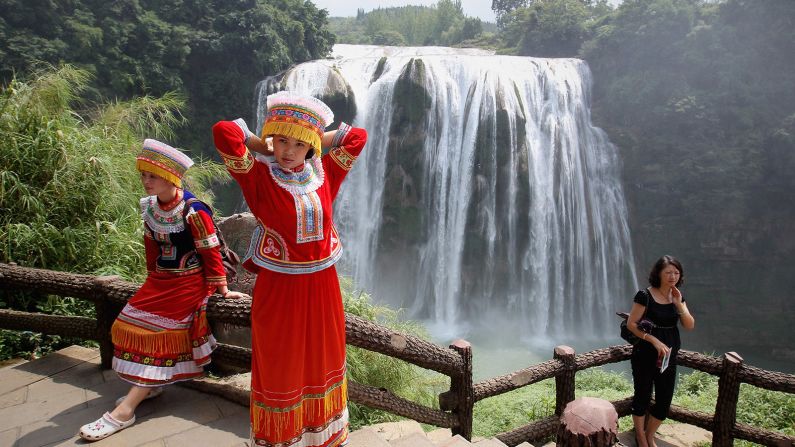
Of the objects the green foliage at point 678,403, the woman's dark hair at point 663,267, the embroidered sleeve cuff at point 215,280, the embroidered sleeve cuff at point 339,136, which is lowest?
the green foliage at point 678,403

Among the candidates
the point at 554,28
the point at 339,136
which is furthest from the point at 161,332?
the point at 554,28

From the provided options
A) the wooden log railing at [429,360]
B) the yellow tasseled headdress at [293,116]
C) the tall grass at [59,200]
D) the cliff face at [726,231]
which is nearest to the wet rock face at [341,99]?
the cliff face at [726,231]

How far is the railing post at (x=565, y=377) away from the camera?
390cm

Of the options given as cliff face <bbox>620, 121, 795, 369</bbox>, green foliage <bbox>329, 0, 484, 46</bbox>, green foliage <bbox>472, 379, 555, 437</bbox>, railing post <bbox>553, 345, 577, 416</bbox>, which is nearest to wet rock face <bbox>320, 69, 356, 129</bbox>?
cliff face <bbox>620, 121, 795, 369</bbox>

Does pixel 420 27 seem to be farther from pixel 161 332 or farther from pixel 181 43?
pixel 161 332

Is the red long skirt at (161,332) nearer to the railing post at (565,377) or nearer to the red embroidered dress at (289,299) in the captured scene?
the red embroidered dress at (289,299)

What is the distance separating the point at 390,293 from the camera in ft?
45.2

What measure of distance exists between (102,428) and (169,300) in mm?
685

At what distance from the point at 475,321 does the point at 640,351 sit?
9.69 meters

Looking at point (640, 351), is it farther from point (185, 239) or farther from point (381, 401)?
point (185, 239)

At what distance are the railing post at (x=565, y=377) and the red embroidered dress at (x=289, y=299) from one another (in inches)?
96.8

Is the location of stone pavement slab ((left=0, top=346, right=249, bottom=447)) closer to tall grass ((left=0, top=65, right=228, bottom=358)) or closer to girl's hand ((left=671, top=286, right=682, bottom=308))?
tall grass ((left=0, top=65, right=228, bottom=358))

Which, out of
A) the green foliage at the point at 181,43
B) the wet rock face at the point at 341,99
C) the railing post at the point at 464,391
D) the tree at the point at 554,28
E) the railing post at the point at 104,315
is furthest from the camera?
the tree at the point at 554,28

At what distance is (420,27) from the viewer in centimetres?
3784
